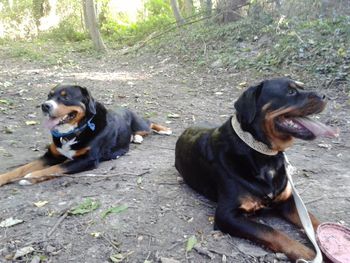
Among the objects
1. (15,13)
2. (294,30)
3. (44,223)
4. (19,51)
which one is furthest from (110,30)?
(44,223)

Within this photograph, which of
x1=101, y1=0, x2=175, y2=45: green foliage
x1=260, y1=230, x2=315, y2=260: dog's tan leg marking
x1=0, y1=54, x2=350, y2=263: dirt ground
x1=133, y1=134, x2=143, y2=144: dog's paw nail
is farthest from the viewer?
x1=101, y1=0, x2=175, y2=45: green foliage

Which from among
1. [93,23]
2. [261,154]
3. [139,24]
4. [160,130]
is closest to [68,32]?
[139,24]

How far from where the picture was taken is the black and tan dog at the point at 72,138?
4898mm

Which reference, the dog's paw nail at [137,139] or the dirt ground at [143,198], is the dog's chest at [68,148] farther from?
the dog's paw nail at [137,139]

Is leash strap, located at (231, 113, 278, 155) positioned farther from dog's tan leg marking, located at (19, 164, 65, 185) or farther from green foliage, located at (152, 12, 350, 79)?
green foliage, located at (152, 12, 350, 79)

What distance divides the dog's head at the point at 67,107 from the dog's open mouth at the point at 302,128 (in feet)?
8.51

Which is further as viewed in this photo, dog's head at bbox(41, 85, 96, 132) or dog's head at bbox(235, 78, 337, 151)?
dog's head at bbox(41, 85, 96, 132)

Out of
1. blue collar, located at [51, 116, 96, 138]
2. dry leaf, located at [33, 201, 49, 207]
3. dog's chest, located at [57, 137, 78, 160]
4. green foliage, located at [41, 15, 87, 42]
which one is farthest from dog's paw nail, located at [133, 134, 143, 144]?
green foliage, located at [41, 15, 87, 42]

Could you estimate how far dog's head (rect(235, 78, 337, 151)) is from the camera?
11.1 feet

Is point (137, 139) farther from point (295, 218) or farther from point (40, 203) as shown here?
point (295, 218)

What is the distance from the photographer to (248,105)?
347cm

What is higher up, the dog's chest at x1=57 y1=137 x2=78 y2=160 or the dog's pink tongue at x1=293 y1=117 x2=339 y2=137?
the dog's pink tongue at x1=293 y1=117 x2=339 y2=137

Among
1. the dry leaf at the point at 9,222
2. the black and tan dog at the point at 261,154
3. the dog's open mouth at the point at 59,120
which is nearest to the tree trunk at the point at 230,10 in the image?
the dog's open mouth at the point at 59,120

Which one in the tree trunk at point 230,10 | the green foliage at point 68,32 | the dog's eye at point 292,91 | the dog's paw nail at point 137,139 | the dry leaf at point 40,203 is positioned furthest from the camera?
the green foliage at point 68,32
